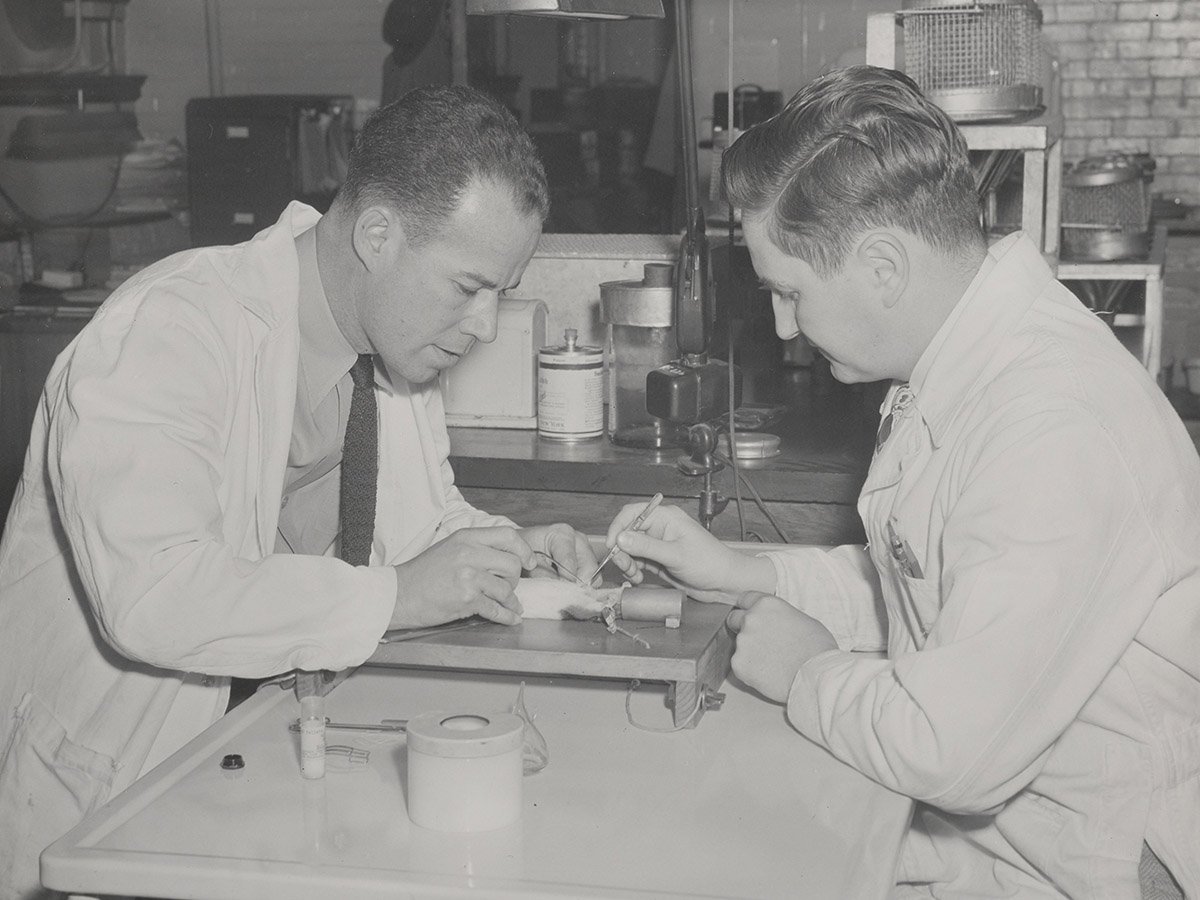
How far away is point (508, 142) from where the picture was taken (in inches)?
66.9

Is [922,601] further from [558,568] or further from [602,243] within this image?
[602,243]

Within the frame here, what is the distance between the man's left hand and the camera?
181cm

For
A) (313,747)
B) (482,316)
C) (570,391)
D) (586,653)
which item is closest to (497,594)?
(586,653)

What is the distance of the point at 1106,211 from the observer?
474cm

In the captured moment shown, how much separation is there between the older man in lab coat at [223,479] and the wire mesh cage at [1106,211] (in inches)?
125

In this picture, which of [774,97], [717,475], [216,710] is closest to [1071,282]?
[774,97]

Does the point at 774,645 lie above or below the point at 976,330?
below

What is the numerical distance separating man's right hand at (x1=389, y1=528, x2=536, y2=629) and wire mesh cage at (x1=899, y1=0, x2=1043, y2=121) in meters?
1.54

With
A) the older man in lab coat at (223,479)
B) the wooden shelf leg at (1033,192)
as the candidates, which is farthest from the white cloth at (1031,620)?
the wooden shelf leg at (1033,192)

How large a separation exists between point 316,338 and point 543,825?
0.87 m

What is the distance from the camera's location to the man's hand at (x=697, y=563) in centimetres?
178

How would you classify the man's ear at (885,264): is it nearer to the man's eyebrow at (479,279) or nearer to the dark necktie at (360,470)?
the man's eyebrow at (479,279)

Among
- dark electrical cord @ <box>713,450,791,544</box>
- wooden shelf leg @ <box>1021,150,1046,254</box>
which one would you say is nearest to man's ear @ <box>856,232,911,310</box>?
dark electrical cord @ <box>713,450,791,544</box>

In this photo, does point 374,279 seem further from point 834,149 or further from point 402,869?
point 402,869
